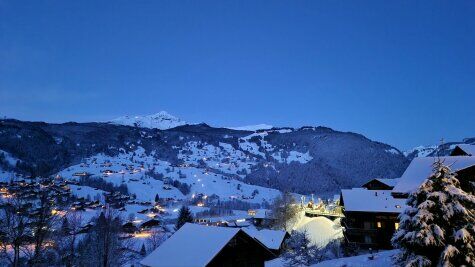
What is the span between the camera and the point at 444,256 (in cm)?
1817

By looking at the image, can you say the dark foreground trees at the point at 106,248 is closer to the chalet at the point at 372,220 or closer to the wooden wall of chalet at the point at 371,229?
the chalet at the point at 372,220

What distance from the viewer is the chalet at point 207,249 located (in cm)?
2994

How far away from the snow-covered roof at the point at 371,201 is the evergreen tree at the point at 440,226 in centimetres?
3535

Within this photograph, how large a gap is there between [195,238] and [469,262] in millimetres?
20783

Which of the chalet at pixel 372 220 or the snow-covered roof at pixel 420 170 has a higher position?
the snow-covered roof at pixel 420 170

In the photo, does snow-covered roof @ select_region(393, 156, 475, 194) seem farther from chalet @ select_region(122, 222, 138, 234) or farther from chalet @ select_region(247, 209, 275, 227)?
chalet @ select_region(122, 222, 138, 234)

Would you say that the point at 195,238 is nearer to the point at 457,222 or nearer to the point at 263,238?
the point at 457,222

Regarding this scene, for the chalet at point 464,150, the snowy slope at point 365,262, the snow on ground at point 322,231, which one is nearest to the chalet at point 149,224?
the snow on ground at point 322,231

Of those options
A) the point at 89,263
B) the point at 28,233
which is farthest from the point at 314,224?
the point at 28,233

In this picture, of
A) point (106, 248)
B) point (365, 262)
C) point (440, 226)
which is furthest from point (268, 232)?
point (440, 226)

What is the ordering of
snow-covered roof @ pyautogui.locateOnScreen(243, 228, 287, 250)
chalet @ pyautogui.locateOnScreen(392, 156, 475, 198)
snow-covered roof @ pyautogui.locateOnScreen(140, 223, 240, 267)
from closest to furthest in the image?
snow-covered roof @ pyautogui.locateOnScreen(140, 223, 240, 267)
chalet @ pyautogui.locateOnScreen(392, 156, 475, 198)
snow-covered roof @ pyautogui.locateOnScreen(243, 228, 287, 250)

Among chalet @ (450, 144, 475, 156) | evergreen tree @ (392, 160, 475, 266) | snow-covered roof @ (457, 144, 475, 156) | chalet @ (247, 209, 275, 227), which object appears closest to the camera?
evergreen tree @ (392, 160, 475, 266)

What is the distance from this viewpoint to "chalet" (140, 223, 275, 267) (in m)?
29.9

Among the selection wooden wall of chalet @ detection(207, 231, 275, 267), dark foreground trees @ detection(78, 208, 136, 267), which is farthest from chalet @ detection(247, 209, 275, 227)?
wooden wall of chalet @ detection(207, 231, 275, 267)
